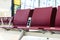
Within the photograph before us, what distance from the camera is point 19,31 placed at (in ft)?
5.69

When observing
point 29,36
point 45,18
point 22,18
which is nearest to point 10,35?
point 29,36

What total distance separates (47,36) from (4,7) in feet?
12.2

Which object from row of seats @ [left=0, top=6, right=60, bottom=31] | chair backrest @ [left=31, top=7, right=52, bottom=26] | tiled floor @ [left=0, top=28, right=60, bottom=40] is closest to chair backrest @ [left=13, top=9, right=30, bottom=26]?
row of seats @ [left=0, top=6, right=60, bottom=31]

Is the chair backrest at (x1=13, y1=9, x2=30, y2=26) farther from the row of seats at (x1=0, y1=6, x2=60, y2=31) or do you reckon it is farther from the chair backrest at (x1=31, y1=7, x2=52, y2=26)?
the chair backrest at (x1=31, y1=7, x2=52, y2=26)

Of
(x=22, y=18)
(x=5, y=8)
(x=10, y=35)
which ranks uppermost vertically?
(x=5, y=8)

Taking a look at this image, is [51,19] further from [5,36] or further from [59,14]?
[5,36]

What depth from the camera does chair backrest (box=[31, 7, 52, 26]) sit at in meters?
2.75

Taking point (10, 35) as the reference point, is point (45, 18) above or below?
above

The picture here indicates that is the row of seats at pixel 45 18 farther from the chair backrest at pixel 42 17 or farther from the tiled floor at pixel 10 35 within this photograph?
the tiled floor at pixel 10 35

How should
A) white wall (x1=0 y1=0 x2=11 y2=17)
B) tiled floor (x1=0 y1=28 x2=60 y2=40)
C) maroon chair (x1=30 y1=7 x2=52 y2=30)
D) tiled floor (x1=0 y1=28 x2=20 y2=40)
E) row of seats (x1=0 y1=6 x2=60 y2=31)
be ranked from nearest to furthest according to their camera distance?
tiled floor (x1=0 y1=28 x2=60 y2=40), tiled floor (x1=0 y1=28 x2=20 y2=40), row of seats (x1=0 y1=6 x2=60 y2=31), maroon chair (x1=30 y1=7 x2=52 y2=30), white wall (x1=0 y1=0 x2=11 y2=17)

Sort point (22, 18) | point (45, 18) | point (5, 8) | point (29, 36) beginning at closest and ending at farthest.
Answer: point (29, 36) < point (45, 18) < point (22, 18) < point (5, 8)

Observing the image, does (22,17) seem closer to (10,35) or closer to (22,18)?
(22,18)

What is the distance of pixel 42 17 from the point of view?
114 inches

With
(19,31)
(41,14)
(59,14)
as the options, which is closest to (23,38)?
(19,31)
